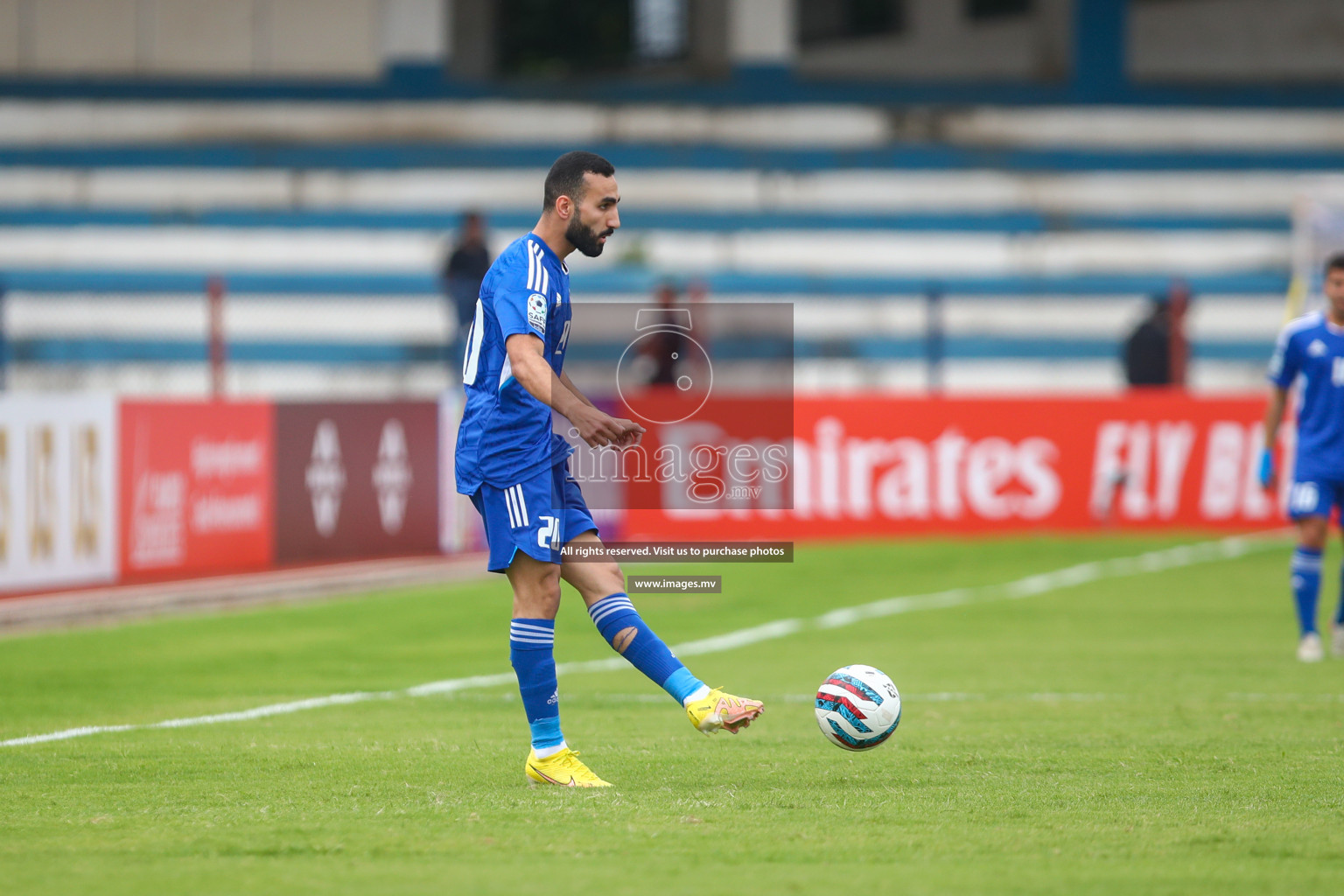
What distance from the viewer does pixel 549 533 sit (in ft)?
20.0

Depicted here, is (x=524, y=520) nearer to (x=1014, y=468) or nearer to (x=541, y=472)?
(x=541, y=472)

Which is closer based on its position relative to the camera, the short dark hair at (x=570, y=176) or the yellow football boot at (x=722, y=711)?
the yellow football boot at (x=722, y=711)

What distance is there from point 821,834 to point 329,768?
83.5 inches

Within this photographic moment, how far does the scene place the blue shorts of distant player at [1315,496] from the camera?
33.8 ft

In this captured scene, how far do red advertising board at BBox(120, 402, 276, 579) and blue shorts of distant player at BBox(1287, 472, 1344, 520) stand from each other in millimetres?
8283

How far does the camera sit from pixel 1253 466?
1917 centimetres

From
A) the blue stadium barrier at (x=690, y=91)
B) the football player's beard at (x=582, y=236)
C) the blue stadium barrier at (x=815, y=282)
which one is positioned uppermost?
the blue stadium barrier at (x=690, y=91)

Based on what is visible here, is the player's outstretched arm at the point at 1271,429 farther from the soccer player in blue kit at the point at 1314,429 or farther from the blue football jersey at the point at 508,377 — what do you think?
the blue football jersey at the point at 508,377

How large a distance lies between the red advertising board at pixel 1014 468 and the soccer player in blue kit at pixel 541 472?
41.1 ft

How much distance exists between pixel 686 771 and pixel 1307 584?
556cm

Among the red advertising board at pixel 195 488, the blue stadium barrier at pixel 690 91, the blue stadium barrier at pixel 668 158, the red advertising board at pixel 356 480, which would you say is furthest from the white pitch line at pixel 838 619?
the blue stadium barrier at pixel 690 91

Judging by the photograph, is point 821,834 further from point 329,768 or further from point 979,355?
point 979,355

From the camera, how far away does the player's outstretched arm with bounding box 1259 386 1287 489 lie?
1051cm

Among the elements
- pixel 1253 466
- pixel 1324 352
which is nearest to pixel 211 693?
pixel 1324 352
